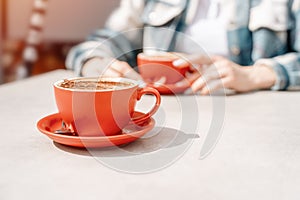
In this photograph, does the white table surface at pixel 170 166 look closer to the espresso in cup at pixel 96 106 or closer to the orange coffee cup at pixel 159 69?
the espresso in cup at pixel 96 106

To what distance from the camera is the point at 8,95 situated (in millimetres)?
908

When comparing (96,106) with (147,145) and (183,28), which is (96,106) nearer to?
(147,145)

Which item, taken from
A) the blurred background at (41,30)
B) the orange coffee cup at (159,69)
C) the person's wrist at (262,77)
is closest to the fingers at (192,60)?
the orange coffee cup at (159,69)

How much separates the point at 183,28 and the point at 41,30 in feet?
4.51

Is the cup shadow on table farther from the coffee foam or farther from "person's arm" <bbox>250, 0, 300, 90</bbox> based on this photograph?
"person's arm" <bbox>250, 0, 300, 90</bbox>

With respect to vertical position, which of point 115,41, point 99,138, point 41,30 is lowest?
point 41,30

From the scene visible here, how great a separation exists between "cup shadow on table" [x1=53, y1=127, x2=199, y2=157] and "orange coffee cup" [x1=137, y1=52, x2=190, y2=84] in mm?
268

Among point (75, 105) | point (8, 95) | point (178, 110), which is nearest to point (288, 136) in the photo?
point (178, 110)

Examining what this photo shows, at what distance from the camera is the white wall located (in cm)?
254

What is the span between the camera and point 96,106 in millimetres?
555

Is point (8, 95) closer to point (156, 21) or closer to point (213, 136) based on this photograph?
point (213, 136)

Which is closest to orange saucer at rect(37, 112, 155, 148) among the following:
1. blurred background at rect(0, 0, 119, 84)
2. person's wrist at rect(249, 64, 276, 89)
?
person's wrist at rect(249, 64, 276, 89)

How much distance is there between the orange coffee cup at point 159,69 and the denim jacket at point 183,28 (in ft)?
0.80

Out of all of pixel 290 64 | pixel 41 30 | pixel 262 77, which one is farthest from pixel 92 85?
pixel 41 30
